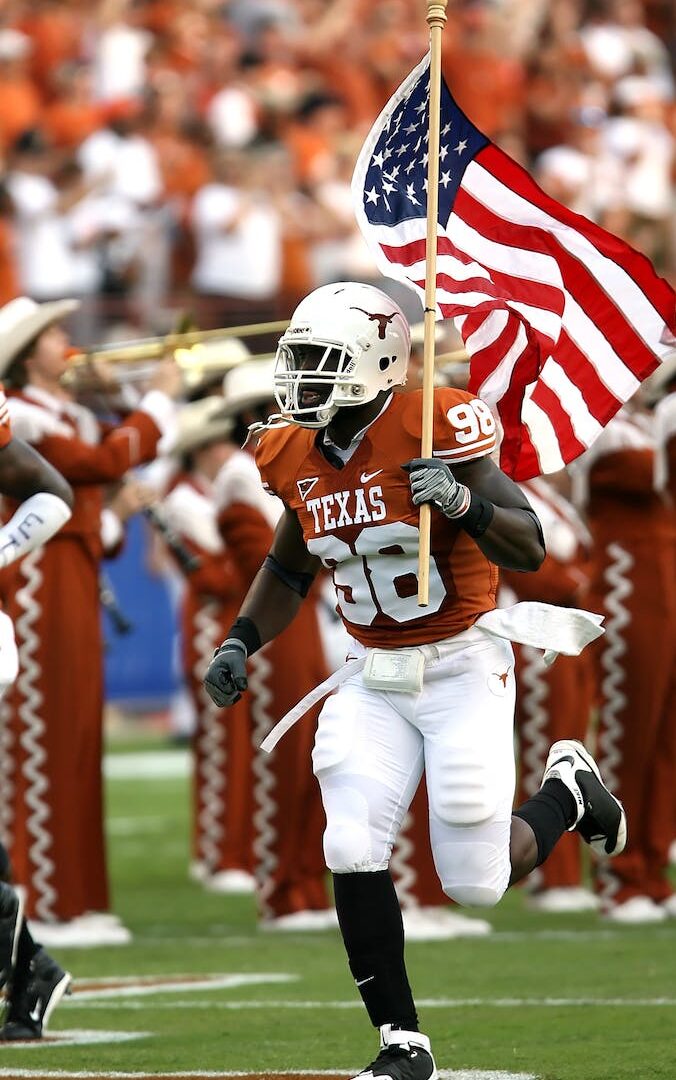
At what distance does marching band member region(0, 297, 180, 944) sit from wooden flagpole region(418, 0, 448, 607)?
10.7 feet

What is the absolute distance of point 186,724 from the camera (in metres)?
18.1

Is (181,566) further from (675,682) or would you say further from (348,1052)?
(348,1052)

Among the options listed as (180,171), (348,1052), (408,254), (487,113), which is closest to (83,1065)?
(348,1052)

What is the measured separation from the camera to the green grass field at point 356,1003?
5867mm

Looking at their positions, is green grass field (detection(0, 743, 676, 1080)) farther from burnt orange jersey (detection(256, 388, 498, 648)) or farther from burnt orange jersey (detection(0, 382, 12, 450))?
burnt orange jersey (detection(0, 382, 12, 450))

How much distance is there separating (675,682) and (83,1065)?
4.14 meters

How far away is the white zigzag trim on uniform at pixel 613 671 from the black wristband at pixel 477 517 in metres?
3.92

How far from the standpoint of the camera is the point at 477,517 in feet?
17.2

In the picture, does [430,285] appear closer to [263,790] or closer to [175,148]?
[263,790]

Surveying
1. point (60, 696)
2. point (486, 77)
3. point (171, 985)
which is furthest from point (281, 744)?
point (486, 77)

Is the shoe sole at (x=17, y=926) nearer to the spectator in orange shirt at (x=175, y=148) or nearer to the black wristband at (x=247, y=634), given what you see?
the black wristband at (x=247, y=634)

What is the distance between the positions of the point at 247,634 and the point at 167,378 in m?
3.62

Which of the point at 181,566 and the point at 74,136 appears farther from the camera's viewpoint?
the point at 74,136

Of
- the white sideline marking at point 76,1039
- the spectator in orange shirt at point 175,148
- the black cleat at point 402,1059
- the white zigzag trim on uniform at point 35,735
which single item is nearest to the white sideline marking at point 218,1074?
the black cleat at point 402,1059
